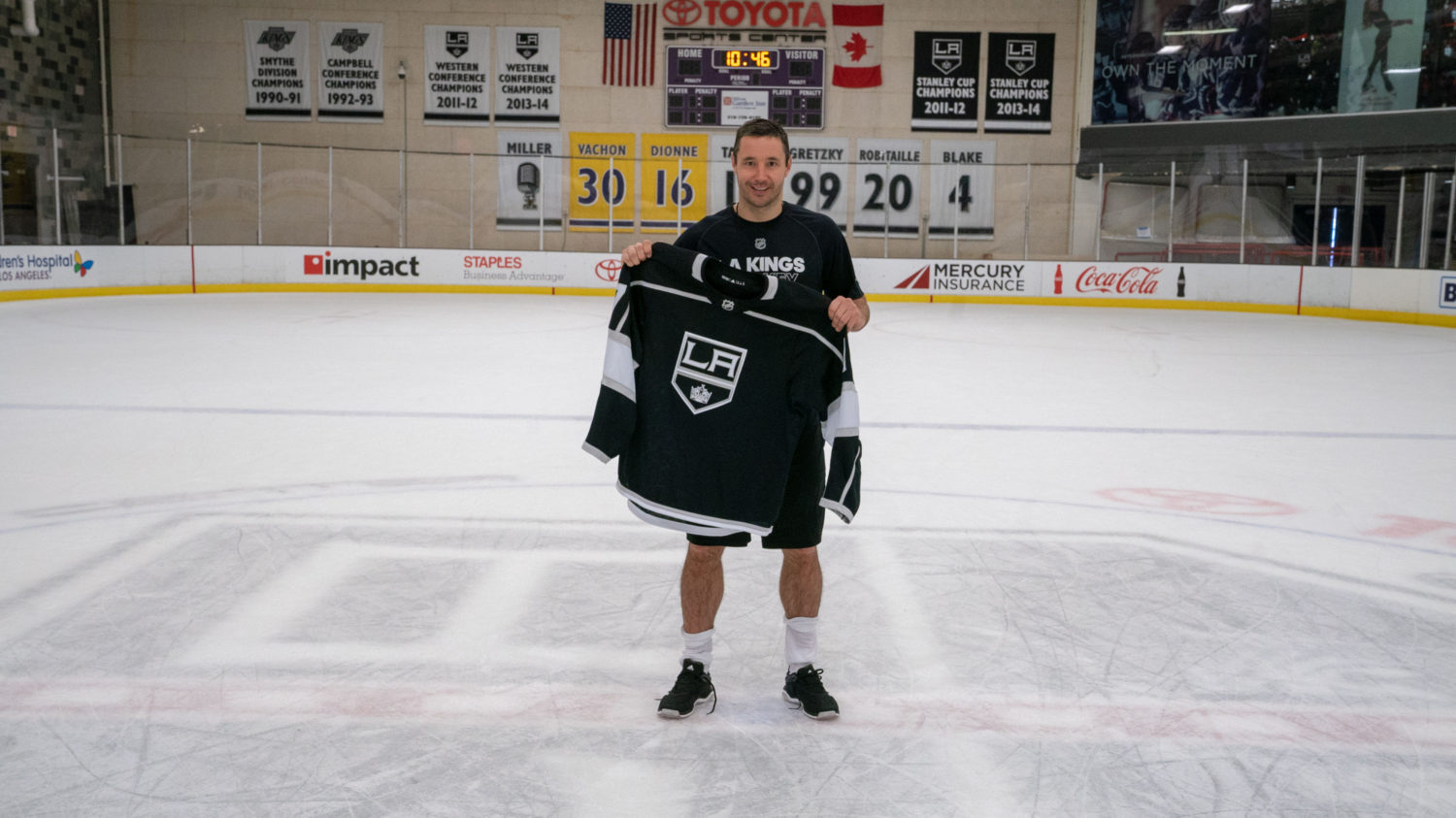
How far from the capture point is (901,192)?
2020 centimetres

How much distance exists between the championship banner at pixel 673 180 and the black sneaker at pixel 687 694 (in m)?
17.2

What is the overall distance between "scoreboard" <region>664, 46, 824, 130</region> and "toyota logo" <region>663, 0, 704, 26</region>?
0.42 meters

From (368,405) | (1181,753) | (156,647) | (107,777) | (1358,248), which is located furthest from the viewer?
(1358,248)

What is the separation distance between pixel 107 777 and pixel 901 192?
18.8 meters

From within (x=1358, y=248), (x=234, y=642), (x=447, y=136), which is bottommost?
(x=234, y=642)

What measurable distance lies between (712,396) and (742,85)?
1851cm

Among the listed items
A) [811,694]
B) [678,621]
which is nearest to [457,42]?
[678,621]

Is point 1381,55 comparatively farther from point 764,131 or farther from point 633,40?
point 764,131

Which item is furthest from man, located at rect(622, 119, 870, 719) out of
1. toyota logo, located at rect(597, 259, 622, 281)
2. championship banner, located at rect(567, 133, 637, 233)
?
championship banner, located at rect(567, 133, 637, 233)

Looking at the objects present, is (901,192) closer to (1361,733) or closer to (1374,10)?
(1374,10)

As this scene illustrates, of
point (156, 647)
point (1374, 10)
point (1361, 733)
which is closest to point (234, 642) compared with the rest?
point (156, 647)

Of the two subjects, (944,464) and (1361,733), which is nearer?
(1361,733)

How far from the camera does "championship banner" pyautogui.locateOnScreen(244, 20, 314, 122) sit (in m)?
20.8

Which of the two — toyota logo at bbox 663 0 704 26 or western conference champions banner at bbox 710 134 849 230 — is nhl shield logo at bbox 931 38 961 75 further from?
toyota logo at bbox 663 0 704 26
